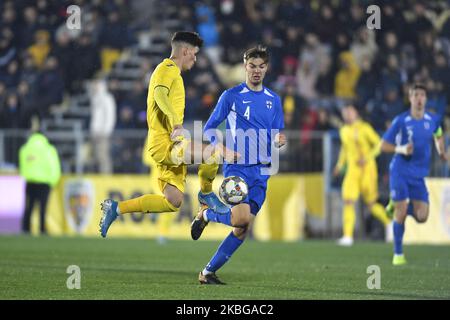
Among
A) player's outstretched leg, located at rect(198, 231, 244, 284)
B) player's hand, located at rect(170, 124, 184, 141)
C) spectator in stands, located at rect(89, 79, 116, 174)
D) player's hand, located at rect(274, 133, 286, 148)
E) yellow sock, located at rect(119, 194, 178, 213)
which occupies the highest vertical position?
spectator in stands, located at rect(89, 79, 116, 174)

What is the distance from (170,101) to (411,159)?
5.21 metres

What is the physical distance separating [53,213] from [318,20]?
750 centimetres

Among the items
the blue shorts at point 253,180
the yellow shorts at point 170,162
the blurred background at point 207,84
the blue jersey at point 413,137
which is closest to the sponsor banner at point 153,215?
the blurred background at point 207,84

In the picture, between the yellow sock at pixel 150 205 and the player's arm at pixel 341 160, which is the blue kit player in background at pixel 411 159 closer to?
the yellow sock at pixel 150 205

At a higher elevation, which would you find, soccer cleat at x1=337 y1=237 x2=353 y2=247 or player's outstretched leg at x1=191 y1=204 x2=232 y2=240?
player's outstretched leg at x1=191 y1=204 x2=232 y2=240

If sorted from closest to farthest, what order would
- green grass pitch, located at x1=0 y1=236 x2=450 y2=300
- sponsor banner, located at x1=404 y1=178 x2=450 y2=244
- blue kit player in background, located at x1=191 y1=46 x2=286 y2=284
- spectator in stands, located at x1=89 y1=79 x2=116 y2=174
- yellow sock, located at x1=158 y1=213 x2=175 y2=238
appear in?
green grass pitch, located at x1=0 y1=236 x2=450 y2=300 → blue kit player in background, located at x1=191 y1=46 x2=286 y2=284 → yellow sock, located at x1=158 y1=213 x2=175 y2=238 → sponsor banner, located at x1=404 y1=178 x2=450 y2=244 → spectator in stands, located at x1=89 y1=79 x2=116 y2=174

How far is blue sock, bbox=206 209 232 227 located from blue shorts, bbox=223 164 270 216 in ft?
0.88

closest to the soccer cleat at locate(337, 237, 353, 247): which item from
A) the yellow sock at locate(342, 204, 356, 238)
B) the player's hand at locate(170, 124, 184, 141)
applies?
the yellow sock at locate(342, 204, 356, 238)

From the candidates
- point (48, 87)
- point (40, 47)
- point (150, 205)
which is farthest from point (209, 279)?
point (40, 47)

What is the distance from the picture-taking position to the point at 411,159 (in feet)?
48.6

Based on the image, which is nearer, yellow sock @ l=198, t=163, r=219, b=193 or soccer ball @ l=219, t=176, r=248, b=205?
soccer ball @ l=219, t=176, r=248, b=205

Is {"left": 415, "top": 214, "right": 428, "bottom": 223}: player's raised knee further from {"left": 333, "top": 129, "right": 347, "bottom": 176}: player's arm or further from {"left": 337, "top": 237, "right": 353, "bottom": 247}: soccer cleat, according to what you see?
{"left": 333, "top": 129, "right": 347, "bottom": 176}: player's arm

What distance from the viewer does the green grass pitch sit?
10.1 meters
